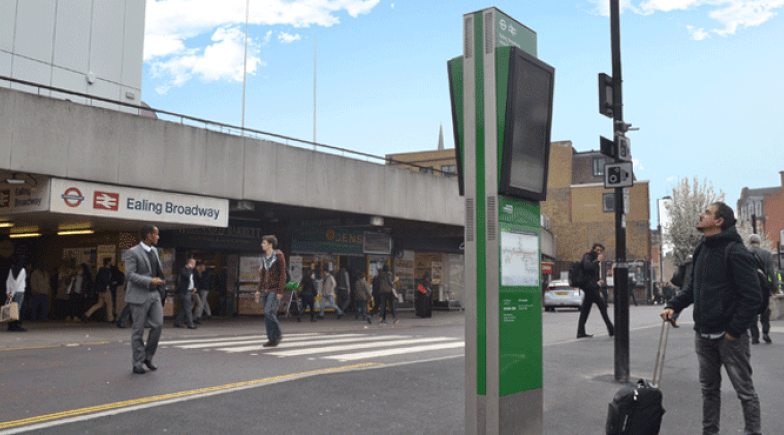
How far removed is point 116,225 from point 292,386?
13.3m

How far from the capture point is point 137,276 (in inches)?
310

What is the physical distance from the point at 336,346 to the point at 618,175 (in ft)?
19.6

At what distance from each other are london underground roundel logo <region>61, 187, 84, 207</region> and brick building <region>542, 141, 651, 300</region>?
4685cm

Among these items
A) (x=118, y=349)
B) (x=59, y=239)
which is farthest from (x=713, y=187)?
(x=118, y=349)

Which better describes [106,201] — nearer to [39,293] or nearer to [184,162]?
[184,162]

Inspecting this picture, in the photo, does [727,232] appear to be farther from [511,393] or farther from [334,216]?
[334,216]

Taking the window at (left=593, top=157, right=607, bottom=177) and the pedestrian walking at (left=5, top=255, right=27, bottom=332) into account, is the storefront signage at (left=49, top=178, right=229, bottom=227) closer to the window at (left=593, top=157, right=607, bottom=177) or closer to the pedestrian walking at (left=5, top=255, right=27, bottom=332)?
the pedestrian walking at (left=5, top=255, right=27, bottom=332)

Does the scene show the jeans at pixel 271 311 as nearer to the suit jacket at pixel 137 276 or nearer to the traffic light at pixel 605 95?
the suit jacket at pixel 137 276

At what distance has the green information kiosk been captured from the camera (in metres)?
4.41

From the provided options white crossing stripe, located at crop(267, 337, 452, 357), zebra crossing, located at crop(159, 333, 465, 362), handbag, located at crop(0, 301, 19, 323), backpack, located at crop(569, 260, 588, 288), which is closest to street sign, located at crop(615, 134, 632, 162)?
zebra crossing, located at crop(159, 333, 465, 362)

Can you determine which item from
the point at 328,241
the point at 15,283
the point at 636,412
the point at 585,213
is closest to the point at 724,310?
the point at 636,412

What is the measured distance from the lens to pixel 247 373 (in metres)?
7.92

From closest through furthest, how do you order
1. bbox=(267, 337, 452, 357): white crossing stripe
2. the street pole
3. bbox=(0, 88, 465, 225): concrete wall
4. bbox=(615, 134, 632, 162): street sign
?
the street pole → bbox=(615, 134, 632, 162): street sign → bbox=(267, 337, 452, 357): white crossing stripe → bbox=(0, 88, 465, 225): concrete wall

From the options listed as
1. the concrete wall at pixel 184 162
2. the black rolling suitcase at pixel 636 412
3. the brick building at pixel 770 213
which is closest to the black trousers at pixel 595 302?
the black rolling suitcase at pixel 636 412
